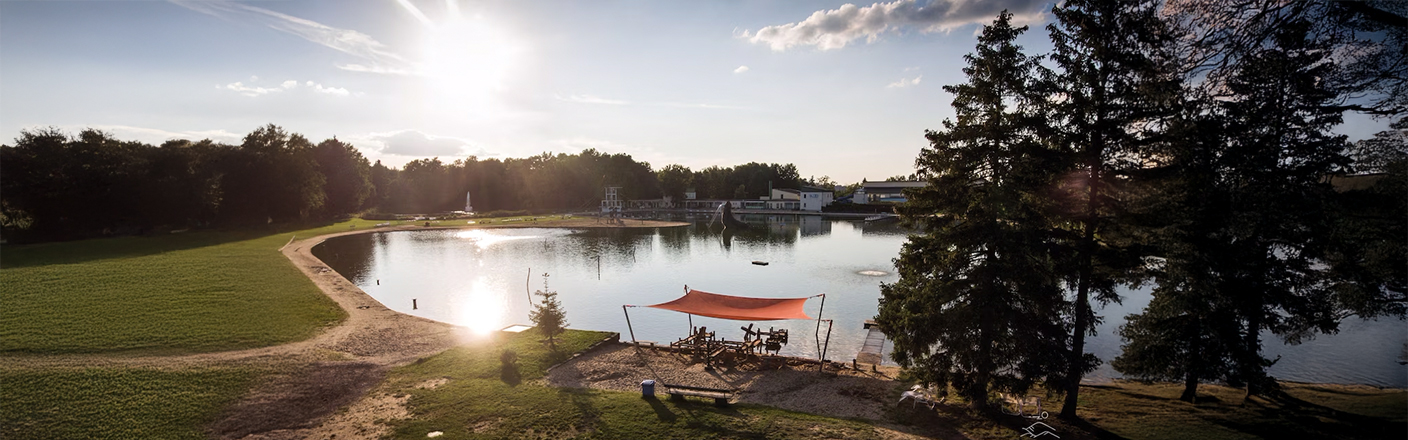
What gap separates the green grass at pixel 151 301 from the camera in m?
17.7

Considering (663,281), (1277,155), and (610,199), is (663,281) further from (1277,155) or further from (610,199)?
(610,199)

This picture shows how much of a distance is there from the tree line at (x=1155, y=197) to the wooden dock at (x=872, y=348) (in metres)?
5.52

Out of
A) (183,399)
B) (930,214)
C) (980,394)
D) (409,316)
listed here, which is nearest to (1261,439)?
(980,394)

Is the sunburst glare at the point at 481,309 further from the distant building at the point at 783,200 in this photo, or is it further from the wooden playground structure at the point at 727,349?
the distant building at the point at 783,200

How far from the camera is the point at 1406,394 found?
36.7ft

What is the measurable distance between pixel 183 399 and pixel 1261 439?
72.6 ft

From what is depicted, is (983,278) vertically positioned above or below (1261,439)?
above

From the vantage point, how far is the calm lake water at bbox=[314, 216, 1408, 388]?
2114cm

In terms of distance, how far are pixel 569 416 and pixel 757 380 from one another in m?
6.17

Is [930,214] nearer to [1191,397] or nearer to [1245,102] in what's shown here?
[1245,102]

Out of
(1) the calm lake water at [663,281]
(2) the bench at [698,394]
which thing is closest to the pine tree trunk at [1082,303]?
(1) the calm lake water at [663,281]

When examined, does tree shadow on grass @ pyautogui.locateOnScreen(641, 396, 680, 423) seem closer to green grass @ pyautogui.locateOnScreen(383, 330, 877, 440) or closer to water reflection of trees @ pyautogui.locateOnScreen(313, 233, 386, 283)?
green grass @ pyautogui.locateOnScreen(383, 330, 877, 440)

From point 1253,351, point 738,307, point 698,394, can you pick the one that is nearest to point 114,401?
point 698,394

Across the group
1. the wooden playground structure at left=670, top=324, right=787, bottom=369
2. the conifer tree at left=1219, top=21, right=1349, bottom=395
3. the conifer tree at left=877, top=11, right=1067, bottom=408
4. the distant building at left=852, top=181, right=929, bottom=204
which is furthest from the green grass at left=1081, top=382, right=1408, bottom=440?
the distant building at left=852, top=181, right=929, bottom=204
